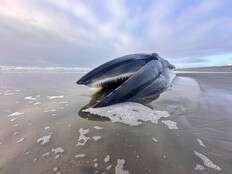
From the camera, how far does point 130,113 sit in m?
4.11

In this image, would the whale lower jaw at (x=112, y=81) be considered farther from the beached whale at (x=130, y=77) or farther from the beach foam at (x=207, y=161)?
the beach foam at (x=207, y=161)

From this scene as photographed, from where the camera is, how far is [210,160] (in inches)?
94.9

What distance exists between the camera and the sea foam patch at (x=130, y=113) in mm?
3786

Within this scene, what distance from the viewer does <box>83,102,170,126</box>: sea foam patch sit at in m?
3.79

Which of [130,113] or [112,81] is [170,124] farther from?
[112,81]

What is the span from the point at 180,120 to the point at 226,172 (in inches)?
67.2

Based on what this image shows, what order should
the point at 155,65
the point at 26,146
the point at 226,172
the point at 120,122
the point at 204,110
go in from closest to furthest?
1. the point at 226,172
2. the point at 26,146
3. the point at 120,122
4. the point at 204,110
5. the point at 155,65

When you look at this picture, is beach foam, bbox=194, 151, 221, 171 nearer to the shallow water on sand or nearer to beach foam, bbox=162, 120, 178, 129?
the shallow water on sand

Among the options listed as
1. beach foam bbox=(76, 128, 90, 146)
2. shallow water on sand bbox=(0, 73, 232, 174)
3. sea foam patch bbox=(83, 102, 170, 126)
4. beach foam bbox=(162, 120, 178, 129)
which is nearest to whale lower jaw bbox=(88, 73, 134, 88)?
sea foam patch bbox=(83, 102, 170, 126)

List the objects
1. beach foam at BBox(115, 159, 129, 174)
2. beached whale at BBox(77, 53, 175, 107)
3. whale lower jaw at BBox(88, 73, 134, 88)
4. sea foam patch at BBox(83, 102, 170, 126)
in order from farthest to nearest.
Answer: whale lower jaw at BBox(88, 73, 134, 88), beached whale at BBox(77, 53, 175, 107), sea foam patch at BBox(83, 102, 170, 126), beach foam at BBox(115, 159, 129, 174)

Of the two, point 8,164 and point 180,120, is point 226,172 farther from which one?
point 8,164

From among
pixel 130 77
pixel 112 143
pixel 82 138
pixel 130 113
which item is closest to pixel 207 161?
pixel 112 143

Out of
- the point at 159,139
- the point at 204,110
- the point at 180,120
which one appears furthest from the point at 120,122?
the point at 204,110

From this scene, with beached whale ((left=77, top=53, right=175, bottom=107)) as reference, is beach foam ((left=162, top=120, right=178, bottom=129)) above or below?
below
